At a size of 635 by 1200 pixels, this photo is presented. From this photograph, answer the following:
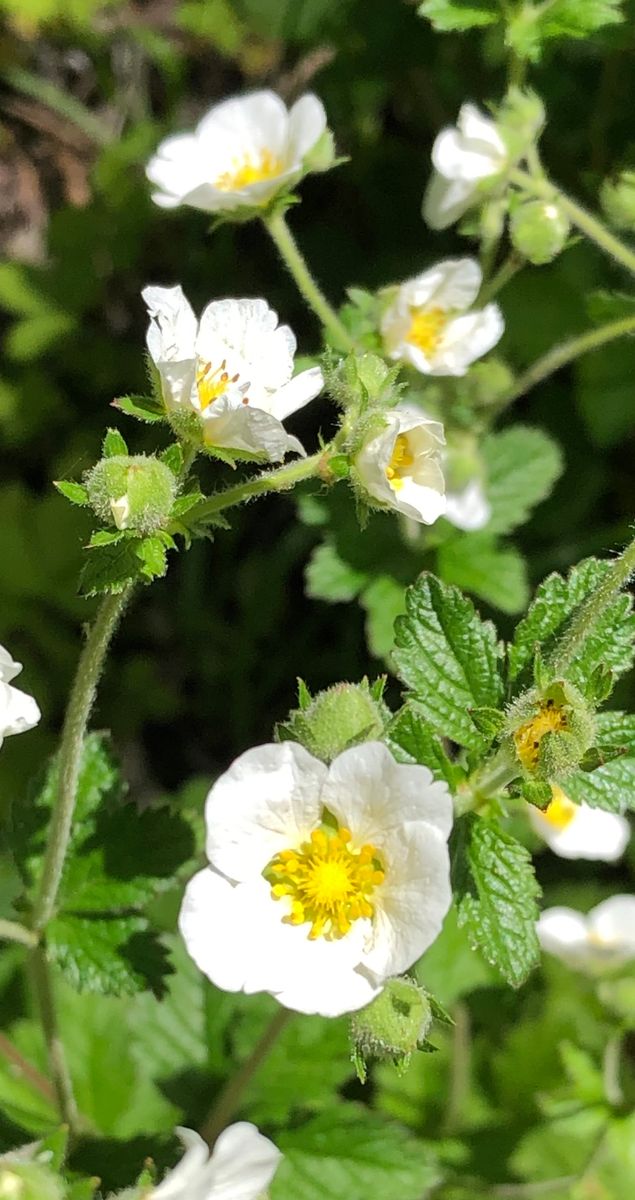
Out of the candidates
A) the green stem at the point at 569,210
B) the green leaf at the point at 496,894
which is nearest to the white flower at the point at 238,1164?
the green leaf at the point at 496,894

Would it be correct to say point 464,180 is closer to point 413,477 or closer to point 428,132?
point 413,477

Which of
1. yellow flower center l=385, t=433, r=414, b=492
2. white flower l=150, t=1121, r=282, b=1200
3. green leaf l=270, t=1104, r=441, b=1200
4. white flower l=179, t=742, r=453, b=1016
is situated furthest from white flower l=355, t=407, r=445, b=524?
green leaf l=270, t=1104, r=441, b=1200

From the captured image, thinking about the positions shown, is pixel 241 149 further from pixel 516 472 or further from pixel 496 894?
pixel 496 894

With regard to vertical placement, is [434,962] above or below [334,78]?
below

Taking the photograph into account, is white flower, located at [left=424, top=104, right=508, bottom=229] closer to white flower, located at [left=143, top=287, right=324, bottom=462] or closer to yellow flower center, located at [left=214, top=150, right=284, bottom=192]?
yellow flower center, located at [left=214, top=150, right=284, bottom=192]

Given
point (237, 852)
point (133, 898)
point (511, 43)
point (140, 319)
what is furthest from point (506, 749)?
point (140, 319)

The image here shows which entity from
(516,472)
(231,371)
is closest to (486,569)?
(516,472)
